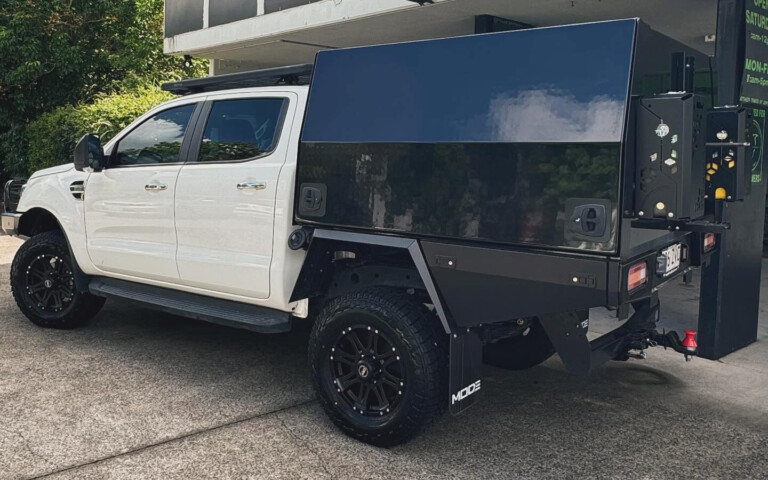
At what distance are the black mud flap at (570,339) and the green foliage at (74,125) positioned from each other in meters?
10.0

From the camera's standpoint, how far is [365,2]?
888 centimetres

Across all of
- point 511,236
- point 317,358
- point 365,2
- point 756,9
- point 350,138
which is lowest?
point 317,358

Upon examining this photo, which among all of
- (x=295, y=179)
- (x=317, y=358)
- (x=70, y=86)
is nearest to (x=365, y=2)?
→ (x=295, y=179)

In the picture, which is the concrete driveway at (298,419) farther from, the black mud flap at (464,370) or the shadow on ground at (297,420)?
the black mud flap at (464,370)

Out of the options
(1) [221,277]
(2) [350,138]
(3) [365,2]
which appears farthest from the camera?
(3) [365,2]

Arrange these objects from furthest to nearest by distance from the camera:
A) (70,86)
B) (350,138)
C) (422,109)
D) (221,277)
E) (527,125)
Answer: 1. (70,86)
2. (221,277)
3. (350,138)
4. (422,109)
5. (527,125)

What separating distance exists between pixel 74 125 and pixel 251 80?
974 centimetres

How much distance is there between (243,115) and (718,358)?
13.3 feet

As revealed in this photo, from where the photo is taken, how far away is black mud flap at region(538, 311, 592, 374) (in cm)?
370

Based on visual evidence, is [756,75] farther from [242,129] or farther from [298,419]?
[298,419]

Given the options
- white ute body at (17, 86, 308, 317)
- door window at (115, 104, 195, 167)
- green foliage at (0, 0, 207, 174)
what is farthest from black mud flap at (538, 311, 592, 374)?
green foliage at (0, 0, 207, 174)

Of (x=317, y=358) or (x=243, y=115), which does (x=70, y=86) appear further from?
(x=317, y=358)

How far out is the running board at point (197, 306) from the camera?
4395 mm

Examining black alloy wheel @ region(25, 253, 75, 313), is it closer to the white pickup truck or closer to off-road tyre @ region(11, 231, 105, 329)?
off-road tyre @ region(11, 231, 105, 329)
